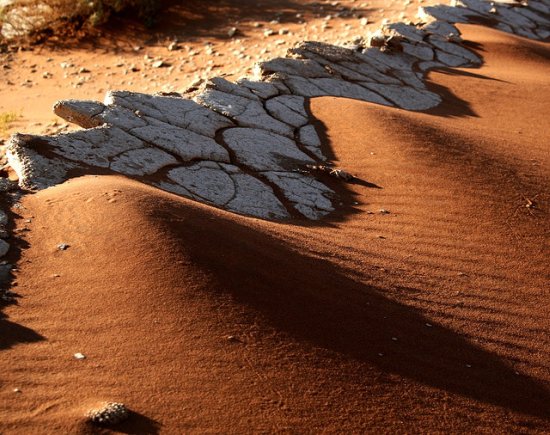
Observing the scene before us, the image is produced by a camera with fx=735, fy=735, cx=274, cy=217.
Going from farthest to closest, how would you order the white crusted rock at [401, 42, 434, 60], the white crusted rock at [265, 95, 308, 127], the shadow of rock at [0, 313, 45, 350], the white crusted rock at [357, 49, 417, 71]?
the white crusted rock at [401, 42, 434, 60] → the white crusted rock at [357, 49, 417, 71] → the white crusted rock at [265, 95, 308, 127] → the shadow of rock at [0, 313, 45, 350]

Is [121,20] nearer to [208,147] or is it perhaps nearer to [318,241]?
[208,147]

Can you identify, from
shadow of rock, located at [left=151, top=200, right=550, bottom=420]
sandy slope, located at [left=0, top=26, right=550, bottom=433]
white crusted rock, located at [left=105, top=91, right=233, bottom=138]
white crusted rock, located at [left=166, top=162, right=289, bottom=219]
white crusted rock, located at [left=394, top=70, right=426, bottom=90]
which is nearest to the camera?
sandy slope, located at [left=0, top=26, right=550, bottom=433]

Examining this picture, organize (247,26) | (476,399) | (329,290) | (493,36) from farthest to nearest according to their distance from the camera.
A: (247,26), (493,36), (329,290), (476,399)

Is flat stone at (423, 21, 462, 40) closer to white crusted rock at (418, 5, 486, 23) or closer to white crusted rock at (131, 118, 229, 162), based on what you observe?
white crusted rock at (418, 5, 486, 23)

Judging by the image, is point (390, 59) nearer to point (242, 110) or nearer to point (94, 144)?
point (242, 110)

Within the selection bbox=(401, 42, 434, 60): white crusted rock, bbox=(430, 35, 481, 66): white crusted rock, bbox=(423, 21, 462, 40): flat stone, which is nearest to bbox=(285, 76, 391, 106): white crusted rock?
bbox=(401, 42, 434, 60): white crusted rock

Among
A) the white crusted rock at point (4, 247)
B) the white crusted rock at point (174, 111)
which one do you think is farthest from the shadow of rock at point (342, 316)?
the white crusted rock at point (174, 111)

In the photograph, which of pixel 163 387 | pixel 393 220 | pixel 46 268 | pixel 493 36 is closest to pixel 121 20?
pixel 493 36

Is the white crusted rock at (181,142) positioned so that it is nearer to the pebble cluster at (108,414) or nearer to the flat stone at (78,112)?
the flat stone at (78,112)
